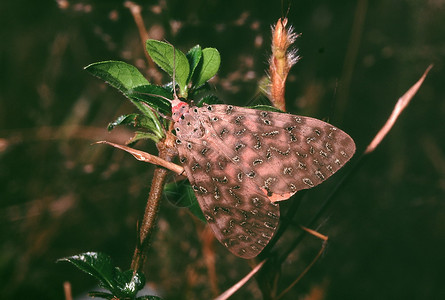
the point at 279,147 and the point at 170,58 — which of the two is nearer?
the point at 170,58

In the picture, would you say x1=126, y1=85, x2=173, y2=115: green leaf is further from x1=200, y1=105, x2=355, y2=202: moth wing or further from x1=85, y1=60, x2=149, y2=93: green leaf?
x1=200, y1=105, x2=355, y2=202: moth wing

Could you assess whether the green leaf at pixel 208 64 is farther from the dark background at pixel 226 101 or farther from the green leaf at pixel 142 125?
the dark background at pixel 226 101

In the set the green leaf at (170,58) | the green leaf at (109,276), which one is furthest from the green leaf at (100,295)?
the green leaf at (170,58)

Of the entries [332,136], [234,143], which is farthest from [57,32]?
Answer: [332,136]

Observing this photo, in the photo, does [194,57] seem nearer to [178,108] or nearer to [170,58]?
[170,58]

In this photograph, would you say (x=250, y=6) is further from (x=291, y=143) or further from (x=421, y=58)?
(x=291, y=143)

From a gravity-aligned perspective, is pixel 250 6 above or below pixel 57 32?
above

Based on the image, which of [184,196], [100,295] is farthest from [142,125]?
[100,295]
